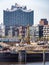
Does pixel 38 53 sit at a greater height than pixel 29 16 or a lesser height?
lesser

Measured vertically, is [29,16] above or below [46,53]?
above

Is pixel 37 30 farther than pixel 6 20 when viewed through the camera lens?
No

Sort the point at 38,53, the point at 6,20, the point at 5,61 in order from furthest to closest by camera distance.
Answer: the point at 6,20 → the point at 38,53 → the point at 5,61

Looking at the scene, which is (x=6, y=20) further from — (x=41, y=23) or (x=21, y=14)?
(x=41, y=23)

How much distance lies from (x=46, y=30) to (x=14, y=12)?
298 cm

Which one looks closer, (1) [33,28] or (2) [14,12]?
(1) [33,28]

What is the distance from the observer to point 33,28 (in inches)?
512

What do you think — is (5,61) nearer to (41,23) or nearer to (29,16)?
(41,23)

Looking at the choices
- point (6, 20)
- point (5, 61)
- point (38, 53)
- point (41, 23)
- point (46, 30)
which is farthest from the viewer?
point (6, 20)

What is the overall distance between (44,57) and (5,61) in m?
0.95

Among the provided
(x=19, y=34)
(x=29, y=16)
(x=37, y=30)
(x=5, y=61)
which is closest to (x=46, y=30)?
(x=37, y=30)

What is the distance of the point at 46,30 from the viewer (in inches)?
500

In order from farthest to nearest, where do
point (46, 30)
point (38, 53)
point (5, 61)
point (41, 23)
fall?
point (41, 23)
point (46, 30)
point (38, 53)
point (5, 61)

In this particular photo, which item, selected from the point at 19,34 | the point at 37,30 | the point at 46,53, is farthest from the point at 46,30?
the point at 46,53
